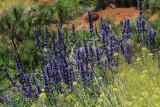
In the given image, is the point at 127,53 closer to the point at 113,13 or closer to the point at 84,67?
the point at 84,67

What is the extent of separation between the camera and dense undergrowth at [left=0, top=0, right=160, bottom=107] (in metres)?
2.35

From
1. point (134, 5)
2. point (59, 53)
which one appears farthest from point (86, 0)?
point (59, 53)

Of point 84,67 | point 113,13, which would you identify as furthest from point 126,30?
point 113,13

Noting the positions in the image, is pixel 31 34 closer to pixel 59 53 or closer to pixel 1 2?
pixel 59 53

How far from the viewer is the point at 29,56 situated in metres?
5.97

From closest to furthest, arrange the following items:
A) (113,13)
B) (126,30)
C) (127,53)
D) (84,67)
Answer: (84,67) < (127,53) < (126,30) < (113,13)

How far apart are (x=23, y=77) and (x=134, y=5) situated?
416 inches

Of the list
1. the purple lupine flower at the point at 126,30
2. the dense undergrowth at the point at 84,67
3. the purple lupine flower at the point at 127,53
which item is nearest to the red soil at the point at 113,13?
the dense undergrowth at the point at 84,67

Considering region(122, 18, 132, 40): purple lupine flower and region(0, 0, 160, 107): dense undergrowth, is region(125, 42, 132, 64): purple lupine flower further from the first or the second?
region(122, 18, 132, 40): purple lupine flower

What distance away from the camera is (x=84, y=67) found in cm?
327

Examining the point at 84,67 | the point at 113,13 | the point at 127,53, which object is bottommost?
the point at 84,67

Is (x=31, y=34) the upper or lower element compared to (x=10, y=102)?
upper

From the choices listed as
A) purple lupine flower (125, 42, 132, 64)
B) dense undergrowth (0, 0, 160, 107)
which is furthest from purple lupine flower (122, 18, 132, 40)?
purple lupine flower (125, 42, 132, 64)

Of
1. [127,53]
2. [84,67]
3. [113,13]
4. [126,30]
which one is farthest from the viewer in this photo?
[113,13]
